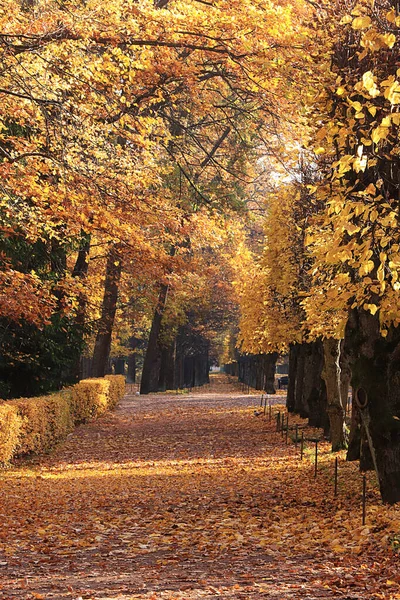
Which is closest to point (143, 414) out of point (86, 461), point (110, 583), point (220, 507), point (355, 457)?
point (86, 461)

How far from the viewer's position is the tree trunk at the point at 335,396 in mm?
19422

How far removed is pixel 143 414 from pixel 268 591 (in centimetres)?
2859

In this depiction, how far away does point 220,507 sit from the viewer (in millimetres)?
12719

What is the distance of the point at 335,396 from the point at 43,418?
23.0 ft

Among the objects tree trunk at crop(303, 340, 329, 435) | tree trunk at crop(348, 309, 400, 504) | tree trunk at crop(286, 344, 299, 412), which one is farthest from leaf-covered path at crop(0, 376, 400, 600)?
tree trunk at crop(286, 344, 299, 412)

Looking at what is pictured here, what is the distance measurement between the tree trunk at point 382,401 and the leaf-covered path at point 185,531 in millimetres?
799

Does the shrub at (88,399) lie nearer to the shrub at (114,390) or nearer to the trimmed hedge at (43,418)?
the trimmed hedge at (43,418)

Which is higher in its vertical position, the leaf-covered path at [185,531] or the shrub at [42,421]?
the shrub at [42,421]

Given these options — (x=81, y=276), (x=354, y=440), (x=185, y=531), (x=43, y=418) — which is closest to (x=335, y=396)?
(x=354, y=440)

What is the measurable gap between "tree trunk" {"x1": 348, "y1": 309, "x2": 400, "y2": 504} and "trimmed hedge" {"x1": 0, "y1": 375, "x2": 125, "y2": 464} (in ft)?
25.4

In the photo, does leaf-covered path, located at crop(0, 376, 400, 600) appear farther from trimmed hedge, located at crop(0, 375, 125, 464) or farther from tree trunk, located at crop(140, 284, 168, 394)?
tree trunk, located at crop(140, 284, 168, 394)

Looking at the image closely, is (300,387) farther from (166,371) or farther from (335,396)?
(166,371)

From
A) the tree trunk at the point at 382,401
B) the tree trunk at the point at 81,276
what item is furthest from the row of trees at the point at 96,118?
the tree trunk at the point at 382,401

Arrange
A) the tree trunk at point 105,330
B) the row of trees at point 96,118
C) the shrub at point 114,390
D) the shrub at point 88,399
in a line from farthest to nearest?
the shrub at point 114,390 < the tree trunk at point 105,330 < the shrub at point 88,399 < the row of trees at point 96,118
